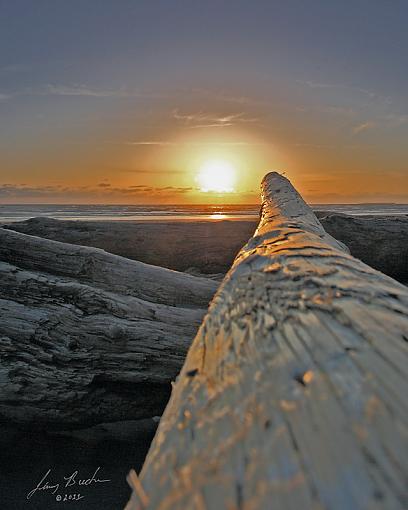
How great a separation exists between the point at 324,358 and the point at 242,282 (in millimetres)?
457

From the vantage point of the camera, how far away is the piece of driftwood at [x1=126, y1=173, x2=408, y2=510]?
458 mm

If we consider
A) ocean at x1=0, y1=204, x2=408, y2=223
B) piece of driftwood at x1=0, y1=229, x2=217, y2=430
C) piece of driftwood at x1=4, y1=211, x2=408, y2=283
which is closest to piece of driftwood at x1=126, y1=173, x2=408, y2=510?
piece of driftwood at x1=0, y1=229, x2=217, y2=430

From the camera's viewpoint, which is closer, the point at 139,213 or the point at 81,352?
the point at 81,352

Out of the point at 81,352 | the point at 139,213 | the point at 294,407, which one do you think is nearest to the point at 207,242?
the point at 81,352

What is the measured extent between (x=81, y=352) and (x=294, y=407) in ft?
6.59

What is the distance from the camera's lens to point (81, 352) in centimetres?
237

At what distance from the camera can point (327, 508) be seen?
1.39 feet

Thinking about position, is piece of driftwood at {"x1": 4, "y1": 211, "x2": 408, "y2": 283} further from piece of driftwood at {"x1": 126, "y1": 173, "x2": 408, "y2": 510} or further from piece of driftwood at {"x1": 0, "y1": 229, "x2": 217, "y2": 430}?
piece of driftwood at {"x1": 126, "y1": 173, "x2": 408, "y2": 510}

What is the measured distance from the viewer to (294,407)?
0.56 m

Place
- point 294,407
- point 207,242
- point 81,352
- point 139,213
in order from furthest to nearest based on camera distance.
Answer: point 139,213
point 207,242
point 81,352
point 294,407

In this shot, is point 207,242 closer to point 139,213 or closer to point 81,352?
point 81,352

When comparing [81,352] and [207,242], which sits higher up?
[207,242]

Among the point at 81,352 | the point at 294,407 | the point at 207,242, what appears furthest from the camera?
the point at 207,242

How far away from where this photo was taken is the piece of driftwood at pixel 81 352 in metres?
2.36
